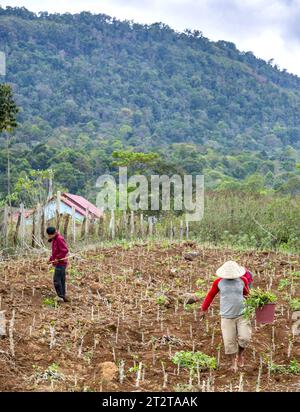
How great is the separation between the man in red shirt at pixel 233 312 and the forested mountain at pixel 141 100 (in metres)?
32.2

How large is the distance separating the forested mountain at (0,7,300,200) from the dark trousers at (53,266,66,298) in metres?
29.6

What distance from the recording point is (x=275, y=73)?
119062mm

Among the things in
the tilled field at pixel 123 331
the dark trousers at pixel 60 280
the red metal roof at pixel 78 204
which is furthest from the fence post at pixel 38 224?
the red metal roof at pixel 78 204

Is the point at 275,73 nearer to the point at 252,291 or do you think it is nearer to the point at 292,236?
the point at 292,236

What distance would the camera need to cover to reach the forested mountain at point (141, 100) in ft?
183

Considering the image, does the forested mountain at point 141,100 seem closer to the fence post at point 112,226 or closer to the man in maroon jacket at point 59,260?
the fence post at point 112,226

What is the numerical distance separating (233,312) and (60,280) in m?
3.36

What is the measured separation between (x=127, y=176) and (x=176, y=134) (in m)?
42.9

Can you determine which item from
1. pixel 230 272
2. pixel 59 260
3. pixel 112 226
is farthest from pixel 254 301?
pixel 112 226

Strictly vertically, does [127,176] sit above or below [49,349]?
above

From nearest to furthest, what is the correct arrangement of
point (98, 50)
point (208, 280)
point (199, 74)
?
point (208, 280) < point (199, 74) < point (98, 50)
